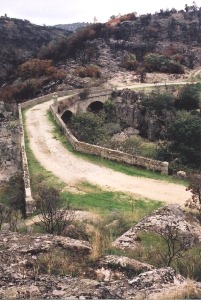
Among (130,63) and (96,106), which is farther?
(130,63)

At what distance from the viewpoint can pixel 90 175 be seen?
2122cm

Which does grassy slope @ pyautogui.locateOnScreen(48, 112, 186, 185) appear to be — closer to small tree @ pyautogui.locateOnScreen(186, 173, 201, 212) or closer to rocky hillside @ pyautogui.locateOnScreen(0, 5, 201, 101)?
small tree @ pyautogui.locateOnScreen(186, 173, 201, 212)

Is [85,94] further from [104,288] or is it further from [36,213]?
[104,288]

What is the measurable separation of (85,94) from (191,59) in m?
28.7

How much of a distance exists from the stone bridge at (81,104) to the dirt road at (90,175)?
47.1 feet

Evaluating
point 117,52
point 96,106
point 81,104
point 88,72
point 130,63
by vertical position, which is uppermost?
point 117,52

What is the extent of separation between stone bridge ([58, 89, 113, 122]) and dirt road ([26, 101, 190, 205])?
14.4m

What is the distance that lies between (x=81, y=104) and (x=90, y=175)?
28.1 meters

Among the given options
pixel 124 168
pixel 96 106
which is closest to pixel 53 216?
pixel 124 168

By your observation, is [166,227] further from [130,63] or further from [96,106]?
[130,63]

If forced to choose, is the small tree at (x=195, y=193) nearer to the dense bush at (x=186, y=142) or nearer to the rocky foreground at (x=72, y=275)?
the rocky foreground at (x=72, y=275)

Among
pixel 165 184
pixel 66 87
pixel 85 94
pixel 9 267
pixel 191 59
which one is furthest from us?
pixel 191 59

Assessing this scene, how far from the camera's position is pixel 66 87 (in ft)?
192

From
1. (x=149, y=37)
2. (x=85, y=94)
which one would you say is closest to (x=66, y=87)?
(x=85, y=94)
